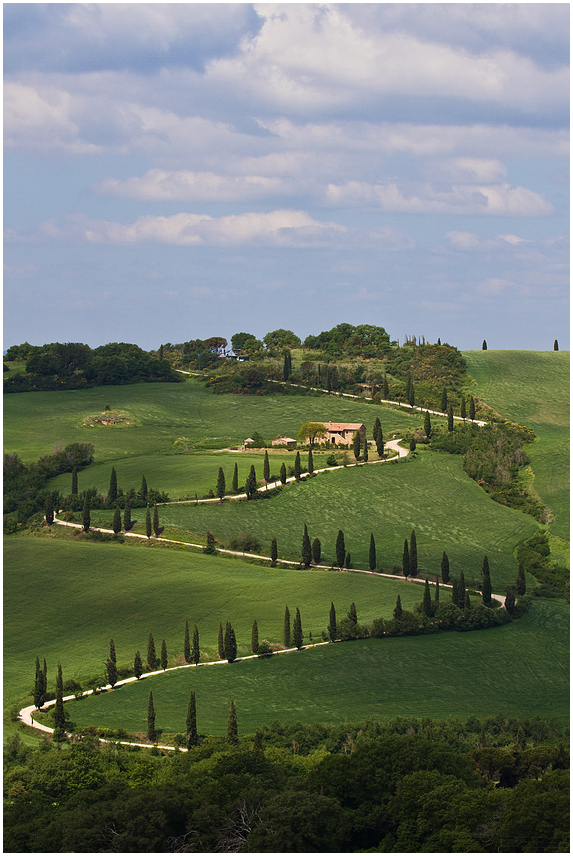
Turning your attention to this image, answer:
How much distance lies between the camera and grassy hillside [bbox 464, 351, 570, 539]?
107 m

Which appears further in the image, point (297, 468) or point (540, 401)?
point (540, 401)

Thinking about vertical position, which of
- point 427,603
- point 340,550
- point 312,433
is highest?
point 312,433

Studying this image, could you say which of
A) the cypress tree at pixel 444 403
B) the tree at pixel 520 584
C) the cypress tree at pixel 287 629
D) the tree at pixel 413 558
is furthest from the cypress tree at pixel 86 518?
the cypress tree at pixel 444 403

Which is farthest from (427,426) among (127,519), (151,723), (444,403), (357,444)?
(151,723)

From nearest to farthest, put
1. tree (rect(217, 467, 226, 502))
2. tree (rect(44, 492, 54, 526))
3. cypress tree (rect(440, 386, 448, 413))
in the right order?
tree (rect(44, 492, 54, 526))
tree (rect(217, 467, 226, 502))
cypress tree (rect(440, 386, 448, 413))

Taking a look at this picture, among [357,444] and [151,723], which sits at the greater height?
[357,444]

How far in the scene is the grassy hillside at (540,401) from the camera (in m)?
107

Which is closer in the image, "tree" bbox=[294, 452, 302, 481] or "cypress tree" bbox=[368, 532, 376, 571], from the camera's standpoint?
"cypress tree" bbox=[368, 532, 376, 571]

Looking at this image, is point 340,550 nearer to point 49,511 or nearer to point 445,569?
point 445,569

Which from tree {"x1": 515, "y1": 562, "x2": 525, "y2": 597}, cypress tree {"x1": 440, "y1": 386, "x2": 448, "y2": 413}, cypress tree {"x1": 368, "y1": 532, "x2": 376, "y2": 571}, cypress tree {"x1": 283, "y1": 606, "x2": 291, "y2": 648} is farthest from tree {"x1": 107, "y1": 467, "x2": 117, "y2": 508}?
cypress tree {"x1": 440, "y1": 386, "x2": 448, "y2": 413}

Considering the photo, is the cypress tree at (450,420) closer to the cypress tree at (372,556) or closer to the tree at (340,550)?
the cypress tree at (372,556)

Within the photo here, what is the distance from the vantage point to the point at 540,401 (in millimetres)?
131500

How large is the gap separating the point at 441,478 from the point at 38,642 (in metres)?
49.8

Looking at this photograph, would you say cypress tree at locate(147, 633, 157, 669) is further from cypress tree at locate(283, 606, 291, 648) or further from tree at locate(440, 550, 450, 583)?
tree at locate(440, 550, 450, 583)
